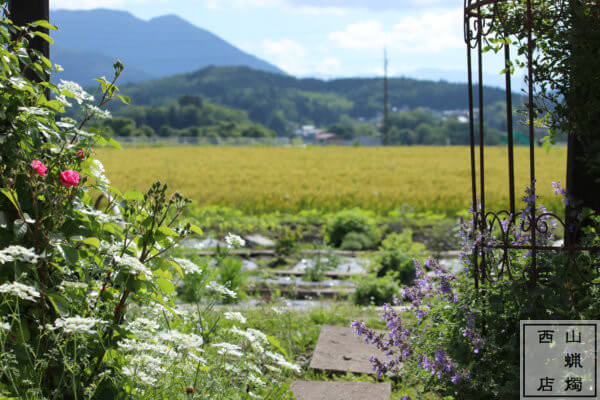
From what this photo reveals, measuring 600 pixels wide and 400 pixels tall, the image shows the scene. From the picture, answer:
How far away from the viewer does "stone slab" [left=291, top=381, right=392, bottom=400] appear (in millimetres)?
2715

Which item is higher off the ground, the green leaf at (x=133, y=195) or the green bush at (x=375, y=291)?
the green leaf at (x=133, y=195)

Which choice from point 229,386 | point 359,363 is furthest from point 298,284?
point 229,386

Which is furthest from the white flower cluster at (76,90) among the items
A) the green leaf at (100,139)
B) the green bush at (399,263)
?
the green bush at (399,263)

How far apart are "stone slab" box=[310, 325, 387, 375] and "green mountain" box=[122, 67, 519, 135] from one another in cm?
13195

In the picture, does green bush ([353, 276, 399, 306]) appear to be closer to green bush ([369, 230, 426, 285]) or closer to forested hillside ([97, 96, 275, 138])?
green bush ([369, 230, 426, 285])

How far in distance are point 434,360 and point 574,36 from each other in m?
1.42

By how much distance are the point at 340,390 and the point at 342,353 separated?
619 millimetres

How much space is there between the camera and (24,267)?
74.6 inches

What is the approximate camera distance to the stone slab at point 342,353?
3.22 m

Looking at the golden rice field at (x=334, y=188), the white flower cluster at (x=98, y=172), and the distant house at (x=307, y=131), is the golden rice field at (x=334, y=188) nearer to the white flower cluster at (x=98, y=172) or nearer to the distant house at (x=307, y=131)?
the white flower cluster at (x=98, y=172)

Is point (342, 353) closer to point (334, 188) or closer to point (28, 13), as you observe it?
point (28, 13)

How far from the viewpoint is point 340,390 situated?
9.20 feet

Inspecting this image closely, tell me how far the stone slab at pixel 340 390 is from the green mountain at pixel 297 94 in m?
133

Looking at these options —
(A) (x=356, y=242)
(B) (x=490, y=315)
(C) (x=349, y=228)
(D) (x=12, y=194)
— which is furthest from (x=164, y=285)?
A: (C) (x=349, y=228)
